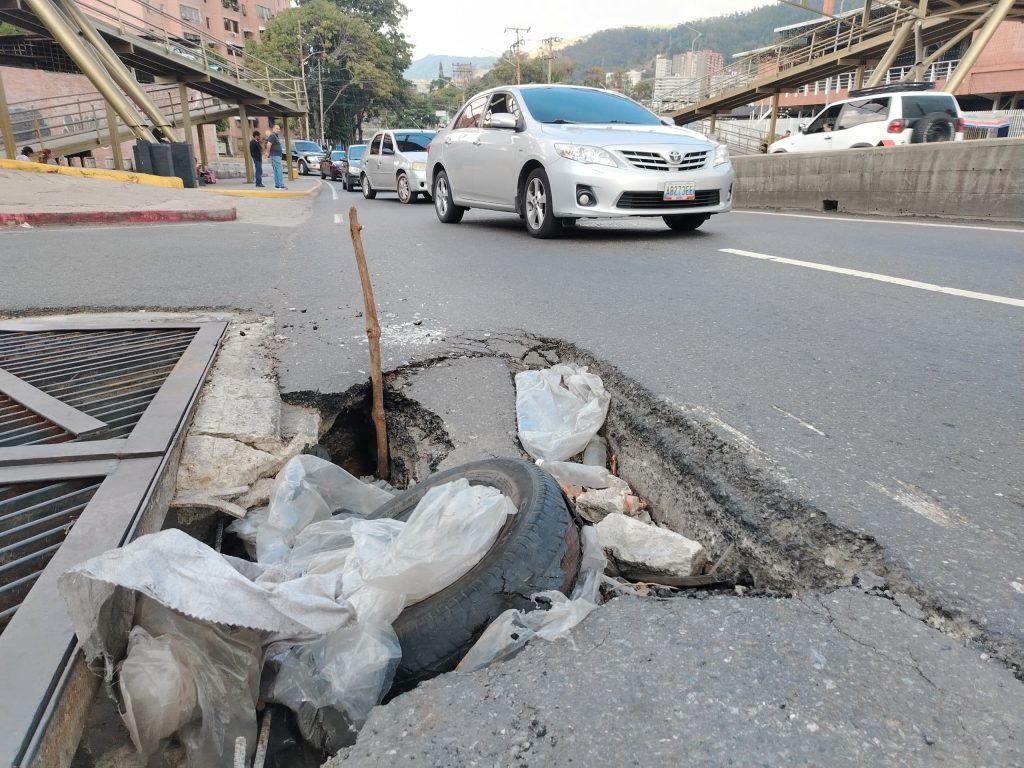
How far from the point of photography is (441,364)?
3.26m

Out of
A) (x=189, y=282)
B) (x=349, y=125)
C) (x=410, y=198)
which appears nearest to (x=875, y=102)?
(x=410, y=198)

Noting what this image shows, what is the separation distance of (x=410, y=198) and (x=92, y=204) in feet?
22.2

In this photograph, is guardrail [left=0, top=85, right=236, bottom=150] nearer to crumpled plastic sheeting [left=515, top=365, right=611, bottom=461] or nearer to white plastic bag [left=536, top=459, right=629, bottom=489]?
crumpled plastic sheeting [left=515, top=365, right=611, bottom=461]

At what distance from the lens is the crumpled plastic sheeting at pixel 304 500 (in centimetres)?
214

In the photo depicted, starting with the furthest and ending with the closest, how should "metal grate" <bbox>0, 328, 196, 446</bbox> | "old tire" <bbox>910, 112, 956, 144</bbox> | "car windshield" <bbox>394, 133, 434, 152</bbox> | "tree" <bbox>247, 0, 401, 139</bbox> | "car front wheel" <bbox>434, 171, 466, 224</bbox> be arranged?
"tree" <bbox>247, 0, 401, 139</bbox> → "car windshield" <bbox>394, 133, 434, 152</bbox> → "old tire" <bbox>910, 112, 956, 144</bbox> → "car front wheel" <bbox>434, 171, 466, 224</bbox> → "metal grate" <bbox>0, 328, 196, 446</bbox>

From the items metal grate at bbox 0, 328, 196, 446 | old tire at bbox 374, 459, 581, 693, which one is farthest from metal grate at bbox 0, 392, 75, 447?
old tire at bbox 374, 459, 581, 693

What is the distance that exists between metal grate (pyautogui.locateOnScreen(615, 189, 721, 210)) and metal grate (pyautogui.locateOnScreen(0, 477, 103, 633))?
5557 mm

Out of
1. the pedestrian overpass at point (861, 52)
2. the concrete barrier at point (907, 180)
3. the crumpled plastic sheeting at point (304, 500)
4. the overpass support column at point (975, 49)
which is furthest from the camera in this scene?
the pedestrian overpass at point (861, 52)

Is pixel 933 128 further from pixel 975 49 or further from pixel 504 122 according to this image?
pixel 504 122

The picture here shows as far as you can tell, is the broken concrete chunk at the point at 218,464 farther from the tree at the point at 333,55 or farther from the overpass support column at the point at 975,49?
the tree at the point at 333,55

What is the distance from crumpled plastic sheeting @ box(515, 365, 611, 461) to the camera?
261cm

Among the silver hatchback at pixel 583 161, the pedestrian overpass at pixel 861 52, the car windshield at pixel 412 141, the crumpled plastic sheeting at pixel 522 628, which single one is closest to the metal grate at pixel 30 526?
the crumpled plastic sheeting at pixel 522 628

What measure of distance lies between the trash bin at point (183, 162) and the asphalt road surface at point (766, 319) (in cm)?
838

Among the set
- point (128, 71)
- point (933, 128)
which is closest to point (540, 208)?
point (933, 128)
